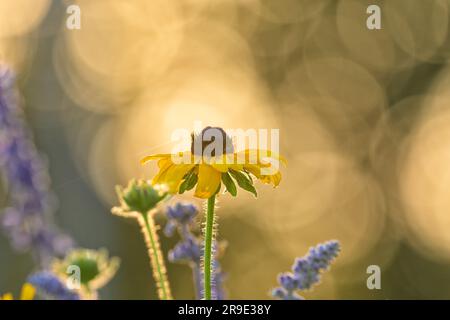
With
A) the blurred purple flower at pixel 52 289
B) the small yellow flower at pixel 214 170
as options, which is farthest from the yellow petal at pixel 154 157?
the blurred purple flower at pixel 52 289

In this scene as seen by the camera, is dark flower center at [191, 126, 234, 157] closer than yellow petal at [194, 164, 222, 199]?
No

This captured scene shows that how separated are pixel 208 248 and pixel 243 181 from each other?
0.37 meters

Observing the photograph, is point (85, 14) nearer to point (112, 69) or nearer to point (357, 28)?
point (112, 69)

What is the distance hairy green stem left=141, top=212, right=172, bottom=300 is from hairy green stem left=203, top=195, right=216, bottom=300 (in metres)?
0.12

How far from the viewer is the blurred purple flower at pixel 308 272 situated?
187 cm

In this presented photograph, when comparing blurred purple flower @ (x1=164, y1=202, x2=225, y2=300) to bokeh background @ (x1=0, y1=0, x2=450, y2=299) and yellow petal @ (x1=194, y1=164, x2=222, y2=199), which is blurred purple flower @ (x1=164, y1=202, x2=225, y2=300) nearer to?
yellow petal @ (x1=194, y1=164, x2=222, y2=199)

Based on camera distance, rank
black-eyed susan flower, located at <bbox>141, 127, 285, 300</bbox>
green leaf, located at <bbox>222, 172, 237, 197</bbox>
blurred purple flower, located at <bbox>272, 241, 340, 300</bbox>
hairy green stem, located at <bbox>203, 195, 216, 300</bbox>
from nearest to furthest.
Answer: hairy green stem, located at <bbox>203, 195, 216, 300</bbox> → blurred purple flower, located at <bbox>272, 241, 340, 300</bbox> → black-eyed susan flower, located at <bbox>141, 127, 285, 300</bbox> → green leaf, located at <bbox>222, 172, 237, 197</bbox>

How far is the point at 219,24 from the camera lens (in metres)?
14.9

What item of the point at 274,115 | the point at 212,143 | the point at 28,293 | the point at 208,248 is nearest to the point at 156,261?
the point at 208,248

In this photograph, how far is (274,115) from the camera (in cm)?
1294

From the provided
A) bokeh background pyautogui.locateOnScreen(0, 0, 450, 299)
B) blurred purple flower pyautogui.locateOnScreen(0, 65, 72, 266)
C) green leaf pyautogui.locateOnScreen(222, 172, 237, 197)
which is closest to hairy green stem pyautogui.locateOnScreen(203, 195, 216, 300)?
green leaf pyautogui.locateOnScreen(222, 172, 237, 197)

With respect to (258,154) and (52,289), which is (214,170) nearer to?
(258,154)

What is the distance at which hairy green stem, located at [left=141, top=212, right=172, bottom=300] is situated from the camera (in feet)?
6.22
